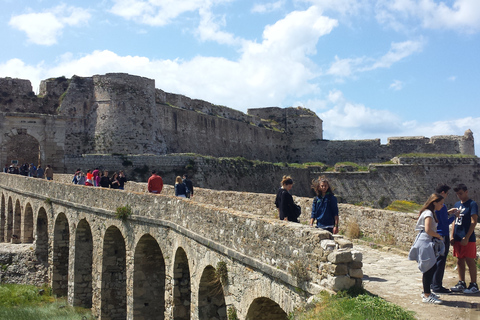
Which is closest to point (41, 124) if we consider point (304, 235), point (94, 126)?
point (94, 126)

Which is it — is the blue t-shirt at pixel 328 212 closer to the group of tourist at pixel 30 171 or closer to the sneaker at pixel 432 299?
the sneaker at pixel 432 299

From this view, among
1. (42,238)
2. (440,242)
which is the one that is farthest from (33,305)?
(440,242)

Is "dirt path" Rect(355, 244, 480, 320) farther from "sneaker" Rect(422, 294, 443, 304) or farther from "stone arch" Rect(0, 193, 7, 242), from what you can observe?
"stone arch" Rect(0, 193, 7, 242)

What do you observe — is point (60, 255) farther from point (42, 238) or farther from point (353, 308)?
point (353, 308)

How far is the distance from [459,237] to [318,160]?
39.3m

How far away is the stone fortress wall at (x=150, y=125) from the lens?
29156mm

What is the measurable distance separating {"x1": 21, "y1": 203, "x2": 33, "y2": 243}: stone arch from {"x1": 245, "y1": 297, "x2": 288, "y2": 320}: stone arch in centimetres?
1681

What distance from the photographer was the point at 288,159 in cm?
4666

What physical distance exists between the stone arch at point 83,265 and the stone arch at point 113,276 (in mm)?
2151

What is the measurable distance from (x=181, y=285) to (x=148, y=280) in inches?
88.1

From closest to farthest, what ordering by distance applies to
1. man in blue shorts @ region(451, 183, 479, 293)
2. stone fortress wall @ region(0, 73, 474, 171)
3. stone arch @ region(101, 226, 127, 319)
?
man in blue shorts @ region(451, 183, 479, 293) < stone arch @ region(101, 226, 127, 319) < stone fortress wall @ region(0, 73, 474, 171)

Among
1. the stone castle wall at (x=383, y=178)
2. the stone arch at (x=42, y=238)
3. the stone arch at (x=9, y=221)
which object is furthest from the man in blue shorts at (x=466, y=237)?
the stone castle wall at (x=383, y=178)

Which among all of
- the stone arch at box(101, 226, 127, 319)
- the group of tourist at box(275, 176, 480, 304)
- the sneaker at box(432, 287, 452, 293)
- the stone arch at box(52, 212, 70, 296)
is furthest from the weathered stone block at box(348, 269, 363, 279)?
the stone arch at box(52, 212, 70, 296)

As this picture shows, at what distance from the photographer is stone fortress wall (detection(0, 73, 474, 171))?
2916cm
